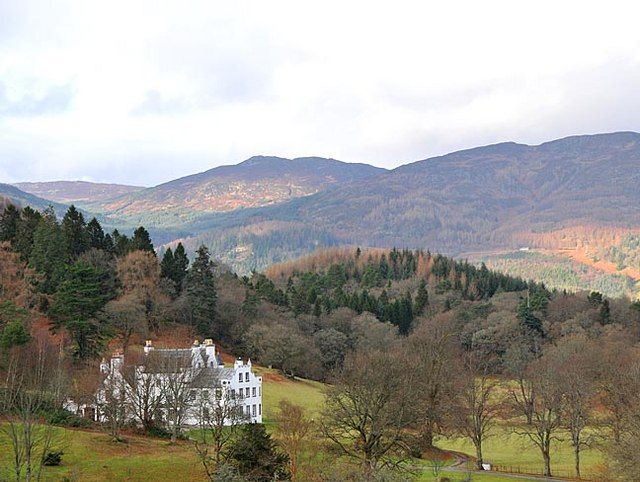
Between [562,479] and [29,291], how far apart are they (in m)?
52.8

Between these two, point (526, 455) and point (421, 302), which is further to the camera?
point (421, 302)

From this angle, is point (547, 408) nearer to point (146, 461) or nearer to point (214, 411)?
point (214, 411)

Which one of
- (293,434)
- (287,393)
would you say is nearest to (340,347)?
(287,393)

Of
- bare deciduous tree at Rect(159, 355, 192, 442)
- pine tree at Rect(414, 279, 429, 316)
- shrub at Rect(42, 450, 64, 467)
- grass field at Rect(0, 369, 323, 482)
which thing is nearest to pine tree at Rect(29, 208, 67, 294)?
bare deciduous tree at Rect(159, 355, 192, 442)

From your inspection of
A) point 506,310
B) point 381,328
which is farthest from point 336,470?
point 506,310

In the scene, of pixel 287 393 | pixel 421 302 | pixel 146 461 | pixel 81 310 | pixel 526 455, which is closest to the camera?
pixel 146 461

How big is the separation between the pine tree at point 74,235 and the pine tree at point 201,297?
1369cm

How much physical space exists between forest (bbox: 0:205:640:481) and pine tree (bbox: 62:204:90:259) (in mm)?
230

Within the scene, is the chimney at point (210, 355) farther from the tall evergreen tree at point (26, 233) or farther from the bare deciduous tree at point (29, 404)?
the tall evergreen tree at point (26, 233)

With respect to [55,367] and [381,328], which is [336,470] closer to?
[55,367]

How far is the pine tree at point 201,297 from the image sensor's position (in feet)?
309

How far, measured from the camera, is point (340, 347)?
108188 mm

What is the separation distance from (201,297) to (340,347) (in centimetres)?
2362

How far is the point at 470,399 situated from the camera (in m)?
57.1
